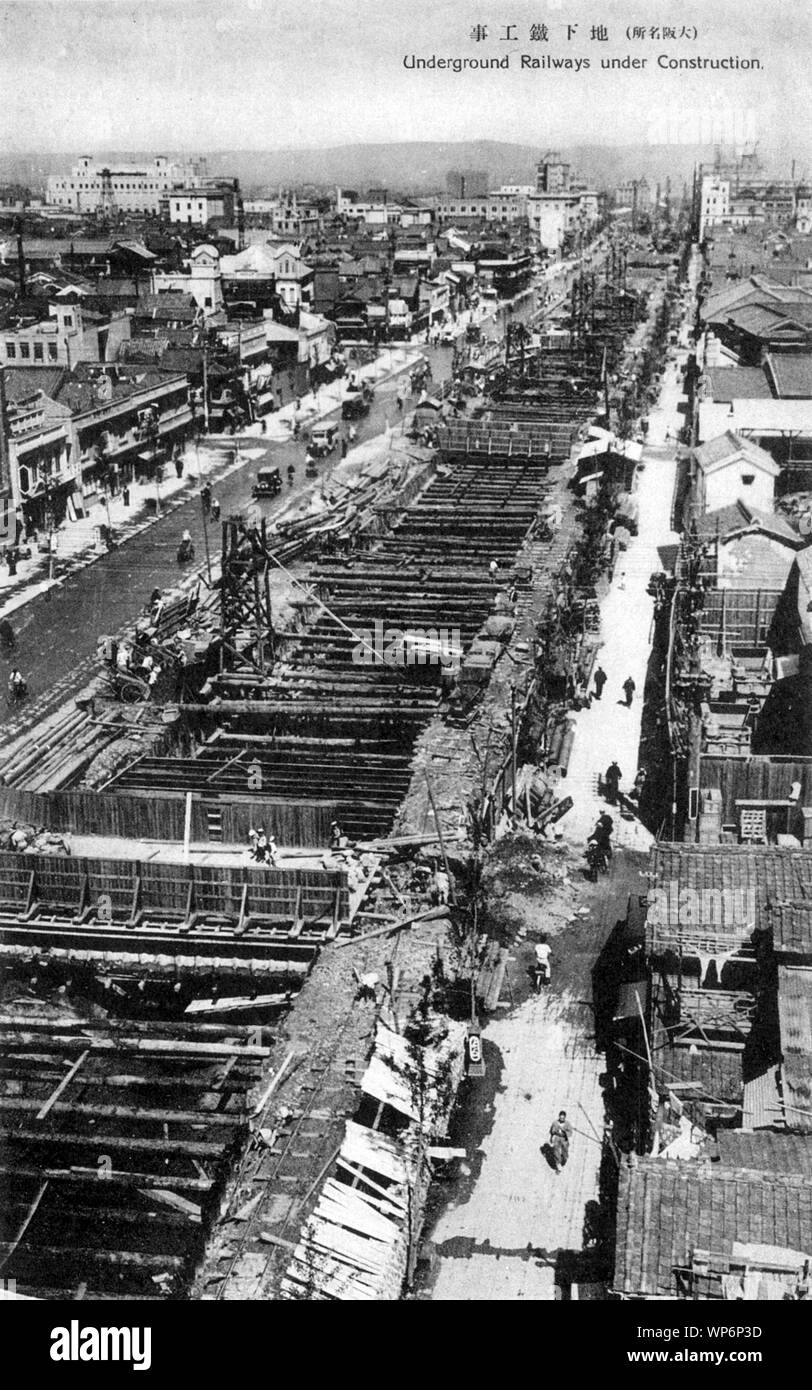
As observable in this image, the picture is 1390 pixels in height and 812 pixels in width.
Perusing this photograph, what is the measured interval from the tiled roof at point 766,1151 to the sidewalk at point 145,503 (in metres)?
33.2

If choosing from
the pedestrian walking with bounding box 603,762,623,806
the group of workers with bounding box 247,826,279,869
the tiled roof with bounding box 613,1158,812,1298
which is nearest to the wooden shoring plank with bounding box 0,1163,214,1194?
the tiled roof with bounding box 613,1158,812,1298

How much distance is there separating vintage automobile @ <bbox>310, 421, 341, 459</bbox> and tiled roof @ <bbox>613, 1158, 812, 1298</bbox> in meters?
54.5

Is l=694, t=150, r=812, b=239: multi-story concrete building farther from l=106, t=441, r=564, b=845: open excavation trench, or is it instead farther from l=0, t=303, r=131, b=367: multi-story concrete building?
l=106, t=441, r=564, b=845: open excavation trench

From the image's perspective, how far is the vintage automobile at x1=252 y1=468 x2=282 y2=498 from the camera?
58.8m

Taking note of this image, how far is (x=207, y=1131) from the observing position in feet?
62.6

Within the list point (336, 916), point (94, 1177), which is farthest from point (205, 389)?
point (94, 1177)

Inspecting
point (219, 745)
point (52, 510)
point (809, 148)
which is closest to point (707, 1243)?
point (809, 148)

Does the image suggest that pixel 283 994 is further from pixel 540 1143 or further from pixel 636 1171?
pixel 636 1171

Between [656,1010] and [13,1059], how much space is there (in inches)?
413

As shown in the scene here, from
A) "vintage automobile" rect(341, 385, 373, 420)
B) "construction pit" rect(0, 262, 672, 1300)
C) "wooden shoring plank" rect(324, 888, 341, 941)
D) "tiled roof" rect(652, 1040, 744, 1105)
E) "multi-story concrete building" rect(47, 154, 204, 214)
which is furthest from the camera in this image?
"multi-story concrete building" rect(47, 154, 204, 214)

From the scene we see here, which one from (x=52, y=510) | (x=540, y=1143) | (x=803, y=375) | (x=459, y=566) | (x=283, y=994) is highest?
(x=803, y=375)

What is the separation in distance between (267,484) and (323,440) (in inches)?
373

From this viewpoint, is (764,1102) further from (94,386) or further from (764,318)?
(764,318)

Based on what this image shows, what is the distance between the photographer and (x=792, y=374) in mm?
60719
